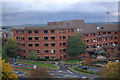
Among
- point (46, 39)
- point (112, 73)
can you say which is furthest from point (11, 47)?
point (112, 73)

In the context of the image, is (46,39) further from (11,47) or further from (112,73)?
(112,73)

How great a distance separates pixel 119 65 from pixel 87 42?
2047 inches

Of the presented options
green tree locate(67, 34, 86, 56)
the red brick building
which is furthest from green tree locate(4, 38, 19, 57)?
green tree locate(67, 34, 86, 56)

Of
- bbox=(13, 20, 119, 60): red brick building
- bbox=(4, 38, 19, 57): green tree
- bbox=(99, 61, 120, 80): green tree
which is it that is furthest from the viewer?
bbox=(4, 38, 19, 57): green tree

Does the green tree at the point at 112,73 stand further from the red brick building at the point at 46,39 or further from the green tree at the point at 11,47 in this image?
the green tree at the point at 11,47

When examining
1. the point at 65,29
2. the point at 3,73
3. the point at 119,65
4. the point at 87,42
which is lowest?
the point at 3,73

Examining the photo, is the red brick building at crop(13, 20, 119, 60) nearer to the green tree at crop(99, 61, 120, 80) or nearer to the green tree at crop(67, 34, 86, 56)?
the green tree at crop(67, 34, 86, 56)

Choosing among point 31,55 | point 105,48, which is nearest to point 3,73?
point 31,55

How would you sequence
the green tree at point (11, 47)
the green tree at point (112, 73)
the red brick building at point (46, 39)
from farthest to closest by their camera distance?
the green tree at point (11, 47) < the red brick building at point (46, 39) < the green tree at point (112, 73)

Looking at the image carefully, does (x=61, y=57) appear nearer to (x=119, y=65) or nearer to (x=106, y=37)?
(x=106, y=37)

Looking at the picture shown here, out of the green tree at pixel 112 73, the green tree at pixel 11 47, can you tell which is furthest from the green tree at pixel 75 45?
the green tree at pixel 112 73

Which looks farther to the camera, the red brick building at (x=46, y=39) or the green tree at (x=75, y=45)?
the red brick building at (x=46, y=39)

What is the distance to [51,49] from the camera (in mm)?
65688

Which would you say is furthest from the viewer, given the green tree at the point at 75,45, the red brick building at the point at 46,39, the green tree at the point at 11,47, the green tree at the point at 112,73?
the green tree at the point at 11,47
